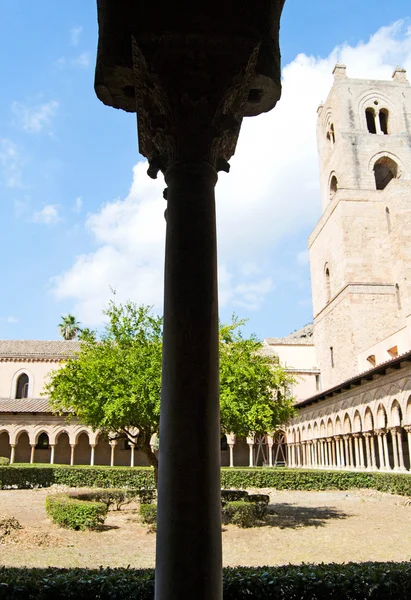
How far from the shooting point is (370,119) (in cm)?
4106

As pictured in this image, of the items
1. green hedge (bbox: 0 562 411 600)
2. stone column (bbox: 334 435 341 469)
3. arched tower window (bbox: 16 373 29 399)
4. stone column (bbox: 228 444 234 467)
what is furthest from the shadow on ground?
arched tower window (bbox: 16 373 29 399)

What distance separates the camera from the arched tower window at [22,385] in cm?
4212

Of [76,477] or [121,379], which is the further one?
[76,477]

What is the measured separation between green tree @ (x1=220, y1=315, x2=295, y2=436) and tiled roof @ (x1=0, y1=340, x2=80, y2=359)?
2867cm

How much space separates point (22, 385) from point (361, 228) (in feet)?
92.8

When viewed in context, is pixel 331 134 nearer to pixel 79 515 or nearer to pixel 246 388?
pixel 246 388

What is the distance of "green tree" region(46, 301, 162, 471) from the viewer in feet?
43.2

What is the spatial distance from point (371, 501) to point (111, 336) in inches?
468

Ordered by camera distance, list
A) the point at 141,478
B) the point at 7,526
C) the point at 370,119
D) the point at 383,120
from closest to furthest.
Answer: the point at 7,526 → the point at 141,478 → the point at 383,120 → the point at 370,119

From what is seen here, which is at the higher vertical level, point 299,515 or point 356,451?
point 356,451

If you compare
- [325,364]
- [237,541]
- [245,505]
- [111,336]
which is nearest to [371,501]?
[245,505]

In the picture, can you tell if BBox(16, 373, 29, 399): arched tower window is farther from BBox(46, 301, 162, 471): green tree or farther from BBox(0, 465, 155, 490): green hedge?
BBox(46, 301, 162, 471): green tree

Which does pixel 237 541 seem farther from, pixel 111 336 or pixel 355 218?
pixel 355 218

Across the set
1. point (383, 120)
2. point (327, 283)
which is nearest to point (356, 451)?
point (327, 283)
